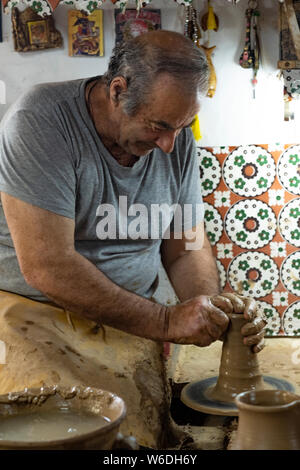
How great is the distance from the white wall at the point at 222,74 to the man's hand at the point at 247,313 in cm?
167

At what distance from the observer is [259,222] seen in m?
3.48

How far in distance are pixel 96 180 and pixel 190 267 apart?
635 mm

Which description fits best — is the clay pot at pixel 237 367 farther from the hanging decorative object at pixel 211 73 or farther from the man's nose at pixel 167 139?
the hanging decorative object at pixel 211 73

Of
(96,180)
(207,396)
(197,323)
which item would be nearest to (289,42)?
(96,180)

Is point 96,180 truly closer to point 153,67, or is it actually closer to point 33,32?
point 153,67

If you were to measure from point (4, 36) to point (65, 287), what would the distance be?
208 centimetres

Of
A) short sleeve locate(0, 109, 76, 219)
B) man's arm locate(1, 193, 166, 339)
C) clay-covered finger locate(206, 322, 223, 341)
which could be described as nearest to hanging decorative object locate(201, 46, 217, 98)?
short sleeve locate(0, 109, 76, 219)

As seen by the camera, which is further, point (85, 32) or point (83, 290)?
point (85, 32)

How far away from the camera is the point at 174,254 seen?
258 cm

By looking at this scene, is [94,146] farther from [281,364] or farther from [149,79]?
[281,364]

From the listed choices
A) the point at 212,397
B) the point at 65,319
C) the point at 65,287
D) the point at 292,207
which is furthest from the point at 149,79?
the point at 292,207

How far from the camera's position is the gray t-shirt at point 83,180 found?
6.43 feet

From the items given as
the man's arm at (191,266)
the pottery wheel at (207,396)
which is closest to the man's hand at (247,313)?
the pottery wheel at (207,396)

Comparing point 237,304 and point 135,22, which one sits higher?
point 135,22
